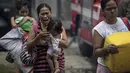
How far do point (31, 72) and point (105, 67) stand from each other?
3.71ft

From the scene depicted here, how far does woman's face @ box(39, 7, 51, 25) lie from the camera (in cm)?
487

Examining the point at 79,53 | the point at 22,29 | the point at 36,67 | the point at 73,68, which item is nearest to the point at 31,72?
the point at 36,67

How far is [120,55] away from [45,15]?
1.04m

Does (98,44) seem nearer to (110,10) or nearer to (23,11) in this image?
(110,10)

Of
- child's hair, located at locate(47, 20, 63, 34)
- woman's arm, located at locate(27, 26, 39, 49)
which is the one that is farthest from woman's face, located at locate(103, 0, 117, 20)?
woman's arm, located at locate(27, 26, 39, 49)

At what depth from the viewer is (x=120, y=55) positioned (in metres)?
4.27

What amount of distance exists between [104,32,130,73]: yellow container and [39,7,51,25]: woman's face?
0.78 metres

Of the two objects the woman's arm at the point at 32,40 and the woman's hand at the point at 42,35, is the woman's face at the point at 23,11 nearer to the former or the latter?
the woman's arm at the point at 32,40

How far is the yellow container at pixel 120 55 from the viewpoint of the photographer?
14.0 ft

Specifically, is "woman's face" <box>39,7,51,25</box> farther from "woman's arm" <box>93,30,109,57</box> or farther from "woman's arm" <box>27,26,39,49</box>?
"woman's arm" <box>93,30,109,57</box>

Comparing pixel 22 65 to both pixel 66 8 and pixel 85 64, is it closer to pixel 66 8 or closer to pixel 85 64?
pixel 85 64

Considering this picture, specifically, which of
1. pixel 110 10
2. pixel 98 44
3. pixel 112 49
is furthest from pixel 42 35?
pixel 112 49

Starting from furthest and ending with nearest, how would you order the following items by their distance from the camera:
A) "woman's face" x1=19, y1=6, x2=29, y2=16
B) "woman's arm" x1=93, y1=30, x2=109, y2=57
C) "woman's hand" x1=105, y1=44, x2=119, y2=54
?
"woman's face" x1=19, y1=6, x2=29, y2=16 < "woman's arm" x1=93, y1=30, x2=109, y2=57 < "woman's hand" x1=105, y1=44, x2=119, y2=54

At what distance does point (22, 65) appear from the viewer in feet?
18.7
